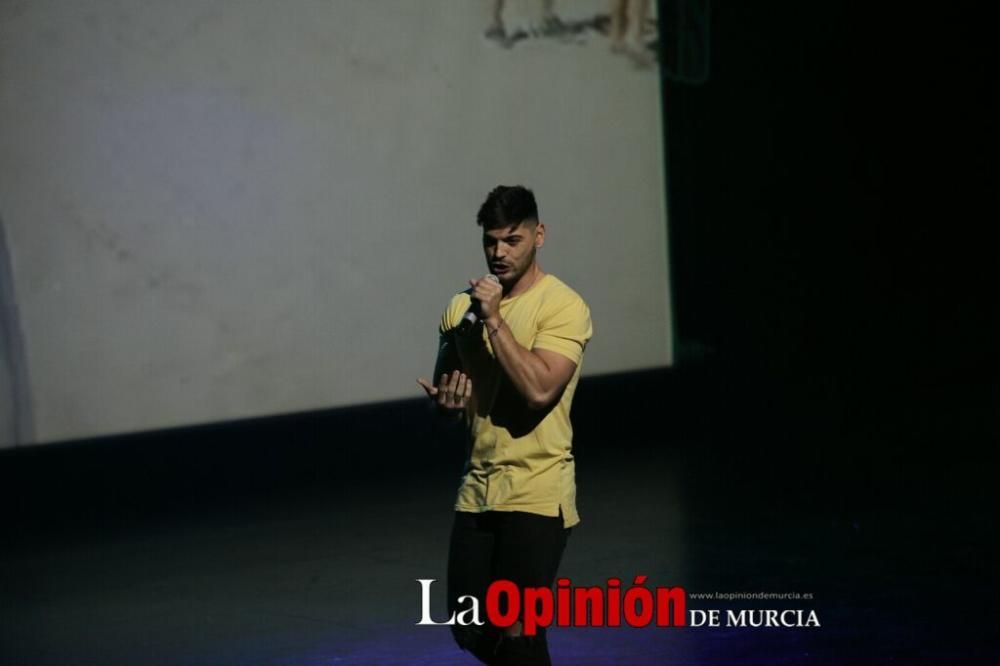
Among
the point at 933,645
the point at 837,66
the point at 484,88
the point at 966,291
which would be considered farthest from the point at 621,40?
the point at 933,645

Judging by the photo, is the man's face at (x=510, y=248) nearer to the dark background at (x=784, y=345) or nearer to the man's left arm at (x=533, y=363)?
the man's left arm at (x=533, y=363)

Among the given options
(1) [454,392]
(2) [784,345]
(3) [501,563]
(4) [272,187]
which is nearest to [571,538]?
(4) [272,187]

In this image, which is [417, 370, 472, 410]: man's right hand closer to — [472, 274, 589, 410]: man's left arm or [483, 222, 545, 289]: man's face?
[472, 274, 589, 410]: man's left arm

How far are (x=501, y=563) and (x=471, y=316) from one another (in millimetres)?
519

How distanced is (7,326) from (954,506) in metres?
3.76

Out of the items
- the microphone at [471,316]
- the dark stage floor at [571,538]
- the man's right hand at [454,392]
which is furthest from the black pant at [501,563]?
the dark stage floor at [571,538]

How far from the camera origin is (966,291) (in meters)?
8.95

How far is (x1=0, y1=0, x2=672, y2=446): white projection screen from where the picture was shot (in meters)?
6.23

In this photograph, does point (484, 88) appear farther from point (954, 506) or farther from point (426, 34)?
point (954, 506)

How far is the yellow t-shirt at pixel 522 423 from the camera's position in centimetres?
320

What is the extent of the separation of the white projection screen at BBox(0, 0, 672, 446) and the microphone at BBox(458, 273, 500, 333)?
3.48 meters

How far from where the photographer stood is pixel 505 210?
321 centimetres

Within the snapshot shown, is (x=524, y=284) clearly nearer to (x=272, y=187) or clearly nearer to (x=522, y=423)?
(x=522, y=423)

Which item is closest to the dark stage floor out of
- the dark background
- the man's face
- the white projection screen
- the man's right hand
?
the dark background
